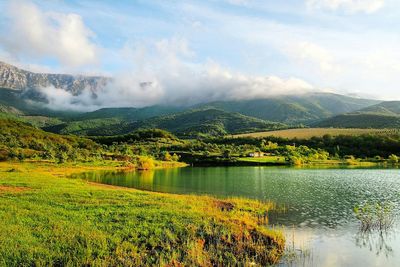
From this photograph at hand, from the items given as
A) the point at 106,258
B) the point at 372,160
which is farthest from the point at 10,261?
the point at 372,160

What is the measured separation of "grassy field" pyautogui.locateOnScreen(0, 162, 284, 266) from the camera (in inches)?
952

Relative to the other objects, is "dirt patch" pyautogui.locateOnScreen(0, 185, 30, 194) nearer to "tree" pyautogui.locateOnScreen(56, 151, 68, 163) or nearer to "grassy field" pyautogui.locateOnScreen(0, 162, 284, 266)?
"grassy field" pyautogui.locateOnScreen(0, 162, 284, 266)

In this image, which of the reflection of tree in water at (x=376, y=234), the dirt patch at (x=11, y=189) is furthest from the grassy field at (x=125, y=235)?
the reflection of tree in water at (x=376, y=234)

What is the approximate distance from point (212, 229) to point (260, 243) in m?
4.71

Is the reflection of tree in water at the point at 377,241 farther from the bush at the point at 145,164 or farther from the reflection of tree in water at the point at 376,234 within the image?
→ the bush at the point at 145,164

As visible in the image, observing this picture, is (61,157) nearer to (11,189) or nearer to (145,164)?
(145,164)

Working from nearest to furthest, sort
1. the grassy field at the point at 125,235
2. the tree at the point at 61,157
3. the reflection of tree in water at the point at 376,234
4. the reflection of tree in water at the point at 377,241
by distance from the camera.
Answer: the grassy field at the point at 125,235 < the reflection of tree in water at the point at 377,241 < the reflection of tree in water at the point at 376,234 < the tree at the point at 61,157

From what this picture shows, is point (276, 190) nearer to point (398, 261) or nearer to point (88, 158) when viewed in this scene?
point (398, 261)

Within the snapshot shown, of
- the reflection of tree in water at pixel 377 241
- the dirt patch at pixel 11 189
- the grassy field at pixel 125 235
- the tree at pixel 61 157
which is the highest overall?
the tree at pixel 61 157

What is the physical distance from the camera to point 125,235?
28.9 metres

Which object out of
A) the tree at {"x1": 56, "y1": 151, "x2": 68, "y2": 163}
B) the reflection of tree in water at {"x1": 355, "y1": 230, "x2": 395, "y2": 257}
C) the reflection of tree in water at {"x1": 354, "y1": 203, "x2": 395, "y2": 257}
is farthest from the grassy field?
the tree at {"x1": 56, "y1": 151, "x2": 68, "y2": 163}

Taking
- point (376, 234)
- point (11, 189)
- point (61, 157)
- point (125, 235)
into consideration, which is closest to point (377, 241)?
point (376, 234)

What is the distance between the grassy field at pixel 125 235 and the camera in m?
24.2

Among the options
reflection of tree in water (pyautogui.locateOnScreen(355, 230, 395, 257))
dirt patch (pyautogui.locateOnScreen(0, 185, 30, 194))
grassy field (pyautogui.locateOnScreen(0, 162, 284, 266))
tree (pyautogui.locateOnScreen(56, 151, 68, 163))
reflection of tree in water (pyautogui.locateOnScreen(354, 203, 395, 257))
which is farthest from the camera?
tree (pyautogui.locateOnScreen(56, 151, 68, 163))
